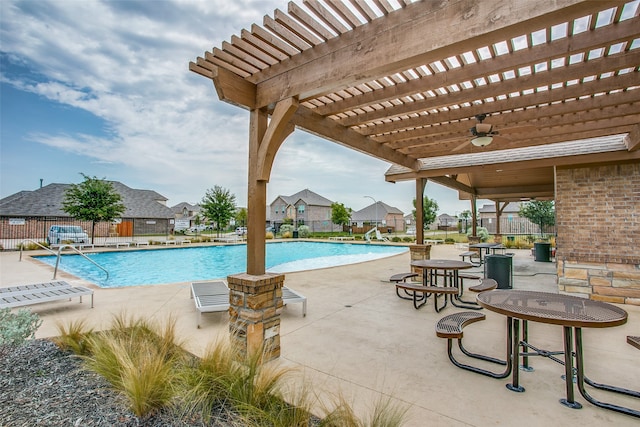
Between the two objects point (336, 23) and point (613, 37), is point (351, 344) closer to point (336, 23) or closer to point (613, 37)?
point (336, 23)

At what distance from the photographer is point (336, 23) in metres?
2.70

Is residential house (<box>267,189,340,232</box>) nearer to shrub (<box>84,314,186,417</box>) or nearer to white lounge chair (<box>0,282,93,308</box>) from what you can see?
white lounge chair (<box>0,282,93,308</box>)

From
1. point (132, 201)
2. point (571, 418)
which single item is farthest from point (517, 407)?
point (132, 201)

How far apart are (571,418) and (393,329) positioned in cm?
210

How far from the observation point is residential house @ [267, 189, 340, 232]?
4106 cm

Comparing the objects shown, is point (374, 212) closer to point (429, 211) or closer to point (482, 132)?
point (429, 211)

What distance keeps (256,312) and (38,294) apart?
177 inches

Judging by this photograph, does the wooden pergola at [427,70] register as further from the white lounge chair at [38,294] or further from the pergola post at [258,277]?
the white lounge chair at [38,294]

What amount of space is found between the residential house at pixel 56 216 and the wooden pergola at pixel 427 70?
1884 cm

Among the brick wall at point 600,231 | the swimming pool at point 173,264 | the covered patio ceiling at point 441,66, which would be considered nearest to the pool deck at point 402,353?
the brick wall at point 600,231

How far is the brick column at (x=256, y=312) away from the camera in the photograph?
10.1ft

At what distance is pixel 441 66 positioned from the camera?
11.1 ft

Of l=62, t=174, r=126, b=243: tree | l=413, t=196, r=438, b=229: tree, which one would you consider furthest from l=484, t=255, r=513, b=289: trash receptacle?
l=413, t=196, r=438, b=229: tree

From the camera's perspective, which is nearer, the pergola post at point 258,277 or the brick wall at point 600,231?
the pergola post at point 258,277
